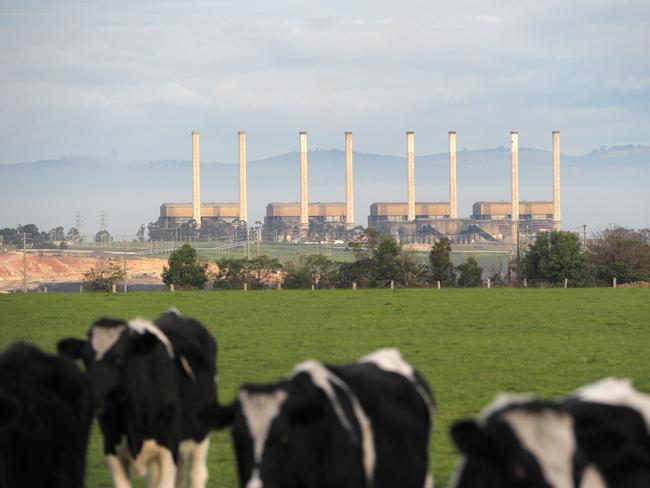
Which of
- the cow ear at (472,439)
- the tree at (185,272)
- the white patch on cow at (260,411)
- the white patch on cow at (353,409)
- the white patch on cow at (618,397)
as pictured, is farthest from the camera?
the tree at (185,272)

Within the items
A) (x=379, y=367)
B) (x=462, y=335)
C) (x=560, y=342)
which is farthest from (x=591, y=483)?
(x=462, y=335)

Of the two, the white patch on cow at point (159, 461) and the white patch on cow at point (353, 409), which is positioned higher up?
the white patch on cow at point (353, 409)

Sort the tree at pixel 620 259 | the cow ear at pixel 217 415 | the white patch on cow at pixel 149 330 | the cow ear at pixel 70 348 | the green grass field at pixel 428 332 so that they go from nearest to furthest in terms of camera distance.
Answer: the cow ear at pixel 217 415 → the cow ear at pixel 70 348 → the white patch on cow at pixel 149 330 → the green grass field at pixel 428 332 → the tree at pixel 620 259

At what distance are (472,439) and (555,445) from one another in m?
0.43

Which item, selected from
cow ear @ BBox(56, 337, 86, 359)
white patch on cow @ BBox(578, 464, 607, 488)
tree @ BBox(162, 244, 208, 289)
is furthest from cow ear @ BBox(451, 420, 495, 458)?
tree @ BBox(162, 244, 208, 289)

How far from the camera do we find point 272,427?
304 inches

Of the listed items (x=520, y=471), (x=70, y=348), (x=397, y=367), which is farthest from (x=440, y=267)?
(x=520, y=471)

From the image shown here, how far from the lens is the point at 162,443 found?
Result: 37.9 feet

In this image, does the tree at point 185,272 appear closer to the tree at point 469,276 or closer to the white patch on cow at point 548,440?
the tree at point 469,276

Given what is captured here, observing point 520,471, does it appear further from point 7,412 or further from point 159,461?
point 159,461

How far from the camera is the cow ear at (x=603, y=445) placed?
681 centimetres

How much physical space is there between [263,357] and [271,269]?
6577 centimetres

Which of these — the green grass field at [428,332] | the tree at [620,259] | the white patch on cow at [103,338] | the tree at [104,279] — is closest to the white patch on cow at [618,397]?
the white patch on cow at [103,338]

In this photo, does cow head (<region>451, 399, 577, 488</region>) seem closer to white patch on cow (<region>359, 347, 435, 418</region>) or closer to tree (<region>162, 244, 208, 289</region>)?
white patch on cow (<region>359, 347, 435, 418</region>)
